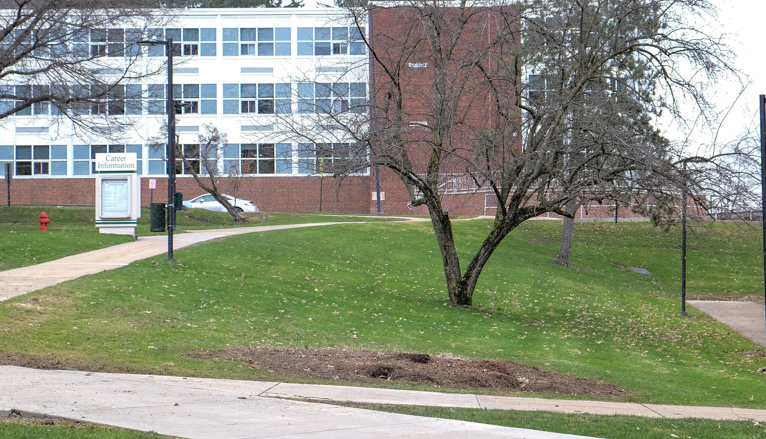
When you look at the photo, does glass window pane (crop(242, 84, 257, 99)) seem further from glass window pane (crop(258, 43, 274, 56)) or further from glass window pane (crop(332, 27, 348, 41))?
glass window pane (crop(332, 27, 348, 41))

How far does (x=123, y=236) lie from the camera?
1078 inches

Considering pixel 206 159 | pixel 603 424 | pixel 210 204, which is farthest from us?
pixel 210 204

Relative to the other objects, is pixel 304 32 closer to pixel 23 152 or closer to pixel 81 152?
pixel 81 152

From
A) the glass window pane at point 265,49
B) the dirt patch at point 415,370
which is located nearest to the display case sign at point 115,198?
the dirt patch at point 415,370

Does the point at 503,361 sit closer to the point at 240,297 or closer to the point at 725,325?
the point at 240,297

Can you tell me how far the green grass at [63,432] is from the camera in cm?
654

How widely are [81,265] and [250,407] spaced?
1316cm

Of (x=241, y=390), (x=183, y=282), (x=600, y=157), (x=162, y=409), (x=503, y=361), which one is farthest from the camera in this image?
(x=183, y=282)

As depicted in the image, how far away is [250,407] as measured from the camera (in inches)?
336

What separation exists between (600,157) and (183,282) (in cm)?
980

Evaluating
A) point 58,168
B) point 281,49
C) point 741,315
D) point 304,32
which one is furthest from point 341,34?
point 58,168

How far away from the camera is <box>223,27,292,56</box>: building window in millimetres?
54219

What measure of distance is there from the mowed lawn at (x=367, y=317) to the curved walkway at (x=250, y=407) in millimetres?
1144

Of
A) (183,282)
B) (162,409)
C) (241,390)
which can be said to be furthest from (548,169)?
(162,409)
